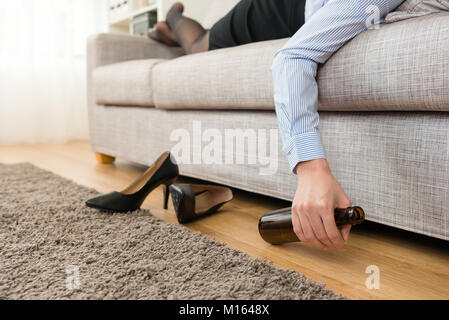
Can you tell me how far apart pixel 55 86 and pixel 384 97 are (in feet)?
8.19

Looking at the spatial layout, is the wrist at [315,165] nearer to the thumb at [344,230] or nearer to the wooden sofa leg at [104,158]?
the thumb at [344,230]

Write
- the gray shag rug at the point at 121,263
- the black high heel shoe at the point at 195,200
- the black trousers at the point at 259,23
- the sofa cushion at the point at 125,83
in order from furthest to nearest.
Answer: the sofa cushion at the point at 125,83 → the black trousers at the point at 259,23 → the black high heel shoe at the point at 195,200 → the gray shag rug at the point at 121,263

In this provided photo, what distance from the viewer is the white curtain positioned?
2497mm

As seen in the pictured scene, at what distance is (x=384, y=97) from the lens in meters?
0.67

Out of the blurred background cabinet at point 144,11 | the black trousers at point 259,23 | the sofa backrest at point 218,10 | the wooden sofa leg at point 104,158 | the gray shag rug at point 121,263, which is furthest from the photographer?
the blurred background cabinet at point 144,11

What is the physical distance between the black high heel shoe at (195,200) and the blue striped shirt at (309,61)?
0.30m

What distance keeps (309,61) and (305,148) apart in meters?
0.18

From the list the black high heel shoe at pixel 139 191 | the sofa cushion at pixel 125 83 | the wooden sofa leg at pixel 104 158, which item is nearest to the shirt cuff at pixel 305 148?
the black high heel shoe at pixel 139 191

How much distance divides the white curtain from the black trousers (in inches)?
63.4

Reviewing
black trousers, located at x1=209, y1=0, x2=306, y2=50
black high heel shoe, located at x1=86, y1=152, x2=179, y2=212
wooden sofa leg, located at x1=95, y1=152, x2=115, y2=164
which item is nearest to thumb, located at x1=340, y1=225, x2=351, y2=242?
black high heel shoe, located at x1=86, y1=152, x2=179, y2=212

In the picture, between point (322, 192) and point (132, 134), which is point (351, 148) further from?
point (132, 134)

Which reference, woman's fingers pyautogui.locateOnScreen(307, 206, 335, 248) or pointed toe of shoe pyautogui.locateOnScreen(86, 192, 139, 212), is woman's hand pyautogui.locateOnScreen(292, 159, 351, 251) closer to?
woman's fingers pyautogui.locateOnScreen(307, 206, 335, 248)

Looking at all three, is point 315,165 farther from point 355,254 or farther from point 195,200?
point 195,200

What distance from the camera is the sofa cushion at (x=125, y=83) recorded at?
1370mm
